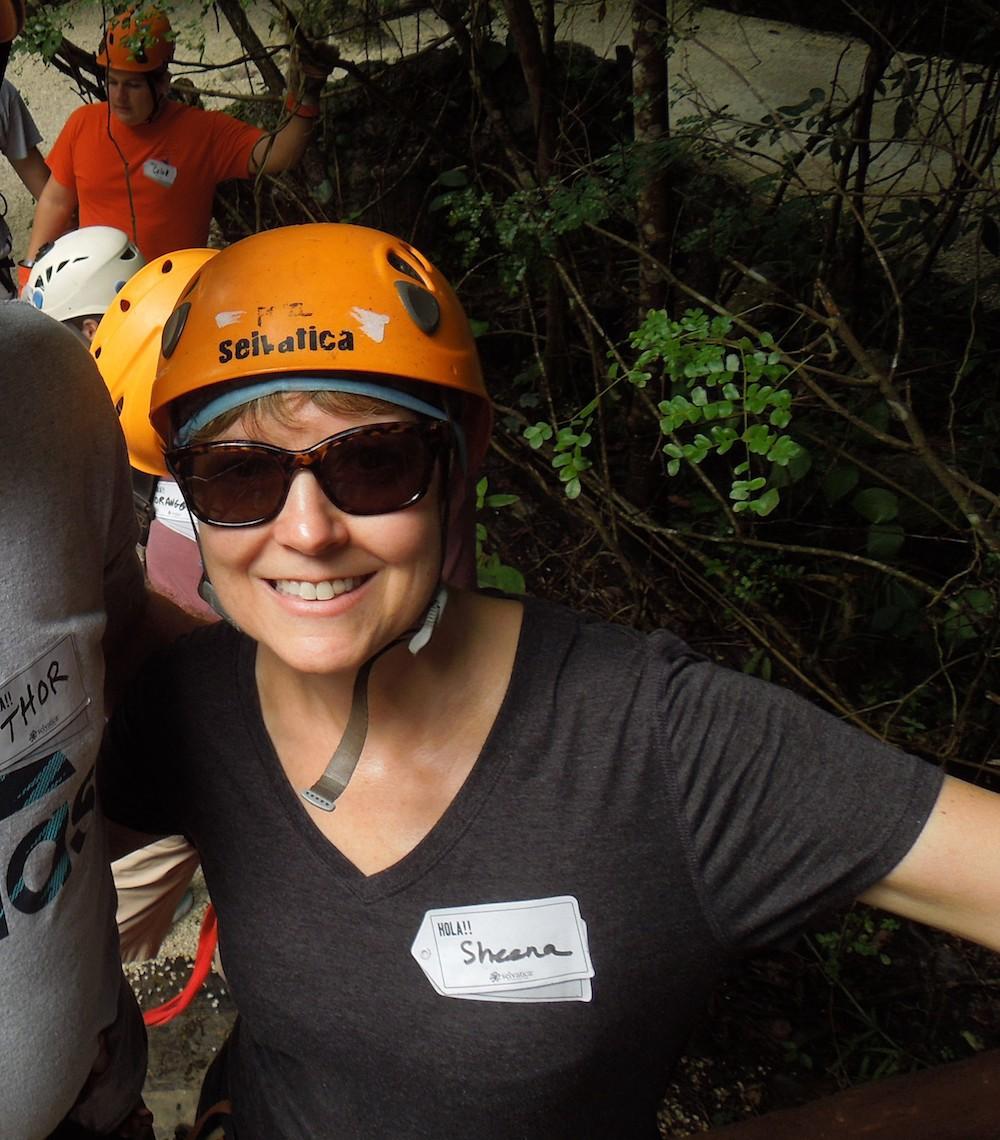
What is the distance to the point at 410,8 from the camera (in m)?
4.68

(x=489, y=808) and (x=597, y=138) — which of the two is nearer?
(x=489, y=808)

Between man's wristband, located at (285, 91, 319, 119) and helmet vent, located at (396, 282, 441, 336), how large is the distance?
351 cm

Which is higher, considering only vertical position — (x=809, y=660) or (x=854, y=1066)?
(x=809, y=660)

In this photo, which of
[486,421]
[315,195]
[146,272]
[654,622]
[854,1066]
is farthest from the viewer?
[315,195]

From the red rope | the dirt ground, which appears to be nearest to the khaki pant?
the dirt ground

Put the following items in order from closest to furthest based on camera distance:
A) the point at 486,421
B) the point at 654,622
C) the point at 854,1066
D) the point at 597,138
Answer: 1. the point at 486,421
2. the point at 854,1066
3. the point at 654,622
4. the point at 597,138

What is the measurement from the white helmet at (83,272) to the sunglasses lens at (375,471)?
3353mm

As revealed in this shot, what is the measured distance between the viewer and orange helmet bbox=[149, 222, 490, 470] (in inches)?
54.0

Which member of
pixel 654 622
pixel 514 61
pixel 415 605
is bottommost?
pixel 654 622

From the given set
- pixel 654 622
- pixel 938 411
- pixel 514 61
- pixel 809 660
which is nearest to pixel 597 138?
pixel 514 61

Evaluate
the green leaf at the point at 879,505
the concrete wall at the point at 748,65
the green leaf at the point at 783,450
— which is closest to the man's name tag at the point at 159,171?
the concrete wall at the point at 748,65

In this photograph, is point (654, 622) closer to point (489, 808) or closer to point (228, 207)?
point (489, 808)

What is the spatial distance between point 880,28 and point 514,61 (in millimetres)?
2423

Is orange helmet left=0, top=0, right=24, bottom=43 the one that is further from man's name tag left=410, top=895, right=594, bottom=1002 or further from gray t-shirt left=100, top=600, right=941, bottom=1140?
man's name tag left=410, top=895, right=594, bottom=1002
